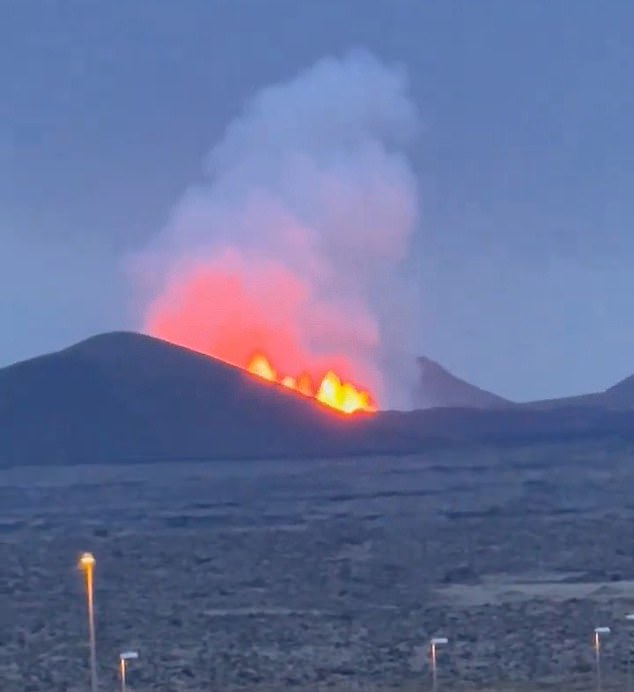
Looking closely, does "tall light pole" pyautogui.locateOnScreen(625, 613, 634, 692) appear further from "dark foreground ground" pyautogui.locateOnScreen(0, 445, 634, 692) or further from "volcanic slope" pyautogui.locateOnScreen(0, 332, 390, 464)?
"volcanic slope" pyautogui.locateOnScreen(0, 332, 390, 464)

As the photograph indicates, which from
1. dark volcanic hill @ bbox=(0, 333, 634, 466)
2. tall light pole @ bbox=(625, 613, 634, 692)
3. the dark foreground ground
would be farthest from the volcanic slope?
tall light pole @ bbox=(625, 613, 634, 692)

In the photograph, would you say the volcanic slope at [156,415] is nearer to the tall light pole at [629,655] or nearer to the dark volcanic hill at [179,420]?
the dark volcanic hill at [179,420]

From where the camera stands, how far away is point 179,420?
11550 cm

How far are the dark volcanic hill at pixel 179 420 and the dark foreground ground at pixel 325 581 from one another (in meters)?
20.0

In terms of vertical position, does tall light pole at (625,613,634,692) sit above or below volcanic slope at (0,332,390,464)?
below

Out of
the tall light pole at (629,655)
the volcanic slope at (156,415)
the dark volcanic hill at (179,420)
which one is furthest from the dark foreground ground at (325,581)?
the volcanic slope at (156,415)

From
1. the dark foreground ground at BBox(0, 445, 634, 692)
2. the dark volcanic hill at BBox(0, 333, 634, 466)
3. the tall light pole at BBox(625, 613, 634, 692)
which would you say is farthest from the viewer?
the dark volcanic hill at BBox(0, 333, 634, 466)

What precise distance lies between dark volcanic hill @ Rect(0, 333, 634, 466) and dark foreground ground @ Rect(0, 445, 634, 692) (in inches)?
787

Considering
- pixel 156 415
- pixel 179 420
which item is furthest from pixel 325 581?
pixel 156 415

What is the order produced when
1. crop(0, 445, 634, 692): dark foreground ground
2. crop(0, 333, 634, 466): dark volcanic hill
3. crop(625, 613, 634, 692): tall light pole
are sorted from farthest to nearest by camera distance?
crop(0, 333, 634, 466): dark volcanic hill, crop(0, 445, 634, 692): dark foreground ground, crop(625, 613, 634, 692): tall light pole

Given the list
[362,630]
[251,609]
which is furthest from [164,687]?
[251,609]

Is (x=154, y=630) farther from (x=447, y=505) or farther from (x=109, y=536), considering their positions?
(x=447, y=505)

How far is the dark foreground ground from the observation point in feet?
105

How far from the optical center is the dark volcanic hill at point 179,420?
368 ft
